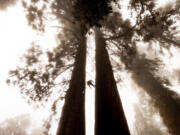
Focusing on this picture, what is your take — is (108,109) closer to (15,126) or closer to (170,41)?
(170,41)

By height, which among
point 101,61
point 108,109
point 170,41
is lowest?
point 108,109

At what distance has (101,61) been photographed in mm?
5457

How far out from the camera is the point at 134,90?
1844 cm

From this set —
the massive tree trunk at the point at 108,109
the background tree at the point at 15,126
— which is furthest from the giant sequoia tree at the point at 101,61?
the background tree at the point at 15,126

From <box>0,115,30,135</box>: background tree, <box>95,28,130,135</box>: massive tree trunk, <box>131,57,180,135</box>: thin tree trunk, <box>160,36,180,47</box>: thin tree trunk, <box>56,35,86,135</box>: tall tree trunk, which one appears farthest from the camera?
<box>0,115,30,135</box>: background tree

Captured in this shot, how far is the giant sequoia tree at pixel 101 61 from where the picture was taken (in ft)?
11.3

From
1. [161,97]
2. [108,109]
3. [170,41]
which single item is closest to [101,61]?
[108,109]

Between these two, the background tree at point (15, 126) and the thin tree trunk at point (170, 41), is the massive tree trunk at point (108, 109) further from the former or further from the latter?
the background tree at point (15, 126)

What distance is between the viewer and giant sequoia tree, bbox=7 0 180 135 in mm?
3439

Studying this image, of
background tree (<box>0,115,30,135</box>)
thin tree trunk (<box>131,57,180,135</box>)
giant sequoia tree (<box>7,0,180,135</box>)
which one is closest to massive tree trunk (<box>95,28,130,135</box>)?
giant sequoia tree (<box>7,0,180,135</box>)

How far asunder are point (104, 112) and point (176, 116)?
891 centimetres

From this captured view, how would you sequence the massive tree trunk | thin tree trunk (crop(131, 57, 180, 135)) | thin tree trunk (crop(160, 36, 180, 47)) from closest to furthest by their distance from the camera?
the massive tree trunk < thin tree trunk (crop(131, 57, 180, 135)) < thin tree trunk (crop(160, 36, 180, 47))

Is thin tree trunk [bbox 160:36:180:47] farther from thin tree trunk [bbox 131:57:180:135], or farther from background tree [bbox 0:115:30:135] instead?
background tree [bbox 0:115:30:135]

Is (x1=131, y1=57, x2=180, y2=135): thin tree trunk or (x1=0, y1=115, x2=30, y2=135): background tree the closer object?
(x1=131, y1=57, x2=180, y2=135): thin tree trunk
